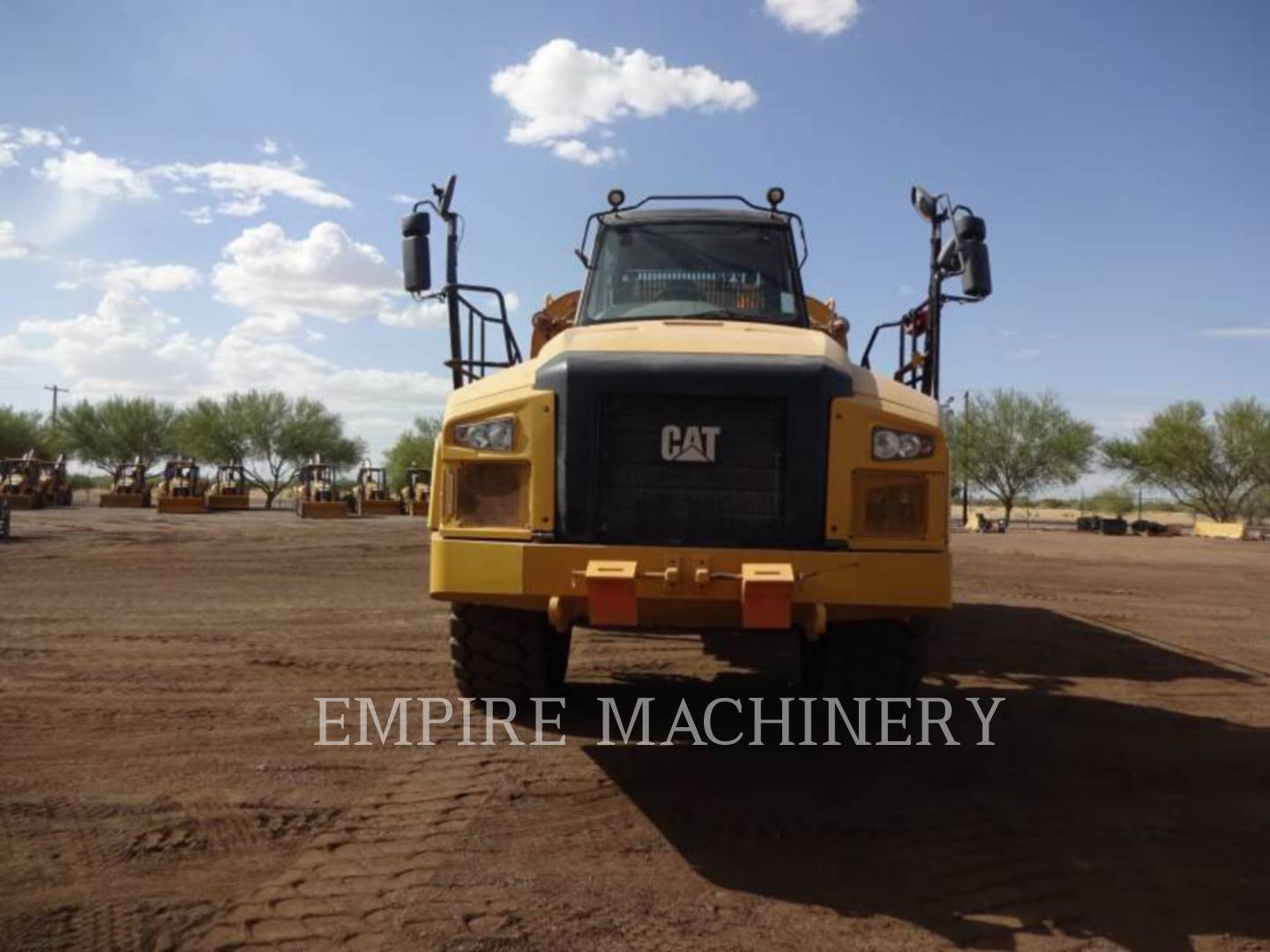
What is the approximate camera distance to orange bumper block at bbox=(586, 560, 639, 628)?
14.4 ft

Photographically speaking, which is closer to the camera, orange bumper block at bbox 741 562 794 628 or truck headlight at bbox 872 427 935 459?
orange bumper block at bbox 741 562 794 628

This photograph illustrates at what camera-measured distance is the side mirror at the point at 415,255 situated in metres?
6.42

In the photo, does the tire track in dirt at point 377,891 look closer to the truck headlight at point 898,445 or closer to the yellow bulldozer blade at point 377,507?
the truck headlight at point 898,445

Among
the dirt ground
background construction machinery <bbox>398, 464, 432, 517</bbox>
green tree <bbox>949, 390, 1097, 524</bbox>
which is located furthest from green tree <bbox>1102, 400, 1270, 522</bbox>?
the dirt ground

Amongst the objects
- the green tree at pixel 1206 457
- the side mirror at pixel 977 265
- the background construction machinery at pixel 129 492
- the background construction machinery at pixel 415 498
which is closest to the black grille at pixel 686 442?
the side mirror at pixel 977 265

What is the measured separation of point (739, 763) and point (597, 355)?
88.0 inches

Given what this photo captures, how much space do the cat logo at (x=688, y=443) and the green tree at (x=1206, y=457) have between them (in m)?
57.4

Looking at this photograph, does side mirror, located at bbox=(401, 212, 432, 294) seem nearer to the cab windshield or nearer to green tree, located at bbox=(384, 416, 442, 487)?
the cab windshield

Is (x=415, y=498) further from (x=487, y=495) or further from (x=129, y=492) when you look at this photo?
(x=487, y=495)

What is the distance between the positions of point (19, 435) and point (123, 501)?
1239 inches

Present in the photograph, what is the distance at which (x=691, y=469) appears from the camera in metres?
4.65

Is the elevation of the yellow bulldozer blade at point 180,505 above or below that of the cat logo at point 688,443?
below

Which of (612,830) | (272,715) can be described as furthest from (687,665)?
(612,830)

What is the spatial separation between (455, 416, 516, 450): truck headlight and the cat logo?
684 millimetres
